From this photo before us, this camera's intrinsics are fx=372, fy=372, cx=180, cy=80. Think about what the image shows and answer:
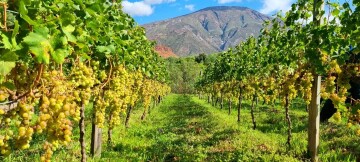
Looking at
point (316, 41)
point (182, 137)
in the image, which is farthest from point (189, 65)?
point (316, 41)

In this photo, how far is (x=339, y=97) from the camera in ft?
20.3

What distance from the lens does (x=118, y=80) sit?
6.19 m

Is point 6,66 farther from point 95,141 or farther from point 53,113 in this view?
point 95,141

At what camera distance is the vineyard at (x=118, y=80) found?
2475 mm

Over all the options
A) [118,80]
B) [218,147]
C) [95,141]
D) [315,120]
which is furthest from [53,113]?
[218,147]

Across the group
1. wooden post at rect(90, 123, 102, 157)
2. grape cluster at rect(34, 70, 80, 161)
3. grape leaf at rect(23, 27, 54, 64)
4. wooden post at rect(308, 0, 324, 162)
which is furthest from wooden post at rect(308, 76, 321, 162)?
grape leaf at rect(23, 27, 54, 64)

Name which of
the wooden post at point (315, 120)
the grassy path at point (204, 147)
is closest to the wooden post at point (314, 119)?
the wooden post at point (315, 120)

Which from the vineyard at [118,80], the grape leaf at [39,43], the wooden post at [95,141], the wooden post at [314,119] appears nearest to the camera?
the grape leaf at [39,43]

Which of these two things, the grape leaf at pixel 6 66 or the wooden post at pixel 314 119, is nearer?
the grape leaf at pixel 6 66

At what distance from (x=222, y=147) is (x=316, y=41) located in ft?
18.8

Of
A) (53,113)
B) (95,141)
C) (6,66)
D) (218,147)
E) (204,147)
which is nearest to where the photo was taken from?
(6,66)

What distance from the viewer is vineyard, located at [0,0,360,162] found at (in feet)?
8.12

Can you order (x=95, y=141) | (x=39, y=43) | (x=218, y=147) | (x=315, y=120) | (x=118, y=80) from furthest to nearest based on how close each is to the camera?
(x=218, y=147) < (x=95, y=141) < (x=315, y=120) < (x=118, y=80) < (x=39, y=43)

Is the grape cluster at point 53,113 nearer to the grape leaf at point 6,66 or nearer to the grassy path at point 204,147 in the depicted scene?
the grape leaf at point 6,66
